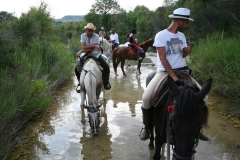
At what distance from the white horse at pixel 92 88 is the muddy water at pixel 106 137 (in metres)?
0.45

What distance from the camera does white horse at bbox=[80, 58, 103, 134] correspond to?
16.6ft

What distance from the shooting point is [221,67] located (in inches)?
292

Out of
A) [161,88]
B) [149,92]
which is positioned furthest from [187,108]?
[149,92]

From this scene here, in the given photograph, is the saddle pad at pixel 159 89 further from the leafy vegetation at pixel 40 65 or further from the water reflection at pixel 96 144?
the leafy vegetation at pixel 40 65

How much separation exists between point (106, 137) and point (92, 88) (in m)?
1.18

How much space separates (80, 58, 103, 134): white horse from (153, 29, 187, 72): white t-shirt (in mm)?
2120

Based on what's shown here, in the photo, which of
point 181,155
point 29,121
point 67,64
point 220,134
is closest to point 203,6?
point 67,64

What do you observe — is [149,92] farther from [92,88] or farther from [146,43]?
[146,43]

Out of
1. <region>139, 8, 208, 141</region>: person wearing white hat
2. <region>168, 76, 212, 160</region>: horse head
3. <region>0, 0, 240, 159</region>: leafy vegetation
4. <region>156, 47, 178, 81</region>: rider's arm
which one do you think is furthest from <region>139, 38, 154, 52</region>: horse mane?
<region>168, 76, 212, 160</region>: horse head

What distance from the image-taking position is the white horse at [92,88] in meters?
5.06

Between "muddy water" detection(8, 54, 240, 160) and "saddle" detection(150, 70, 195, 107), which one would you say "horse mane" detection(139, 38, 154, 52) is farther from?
"saddle" detection(150, 70, 195, 107)

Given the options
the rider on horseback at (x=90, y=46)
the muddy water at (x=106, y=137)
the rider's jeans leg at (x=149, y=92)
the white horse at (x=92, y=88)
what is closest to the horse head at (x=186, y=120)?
the rider's jeans leg at (x=149, y=92)

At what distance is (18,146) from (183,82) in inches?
143

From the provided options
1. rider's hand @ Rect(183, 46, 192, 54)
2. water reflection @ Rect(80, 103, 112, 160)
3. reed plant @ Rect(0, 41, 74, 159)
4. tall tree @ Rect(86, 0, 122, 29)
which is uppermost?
tall tree @ Rect(86, 0, 122, 29)
